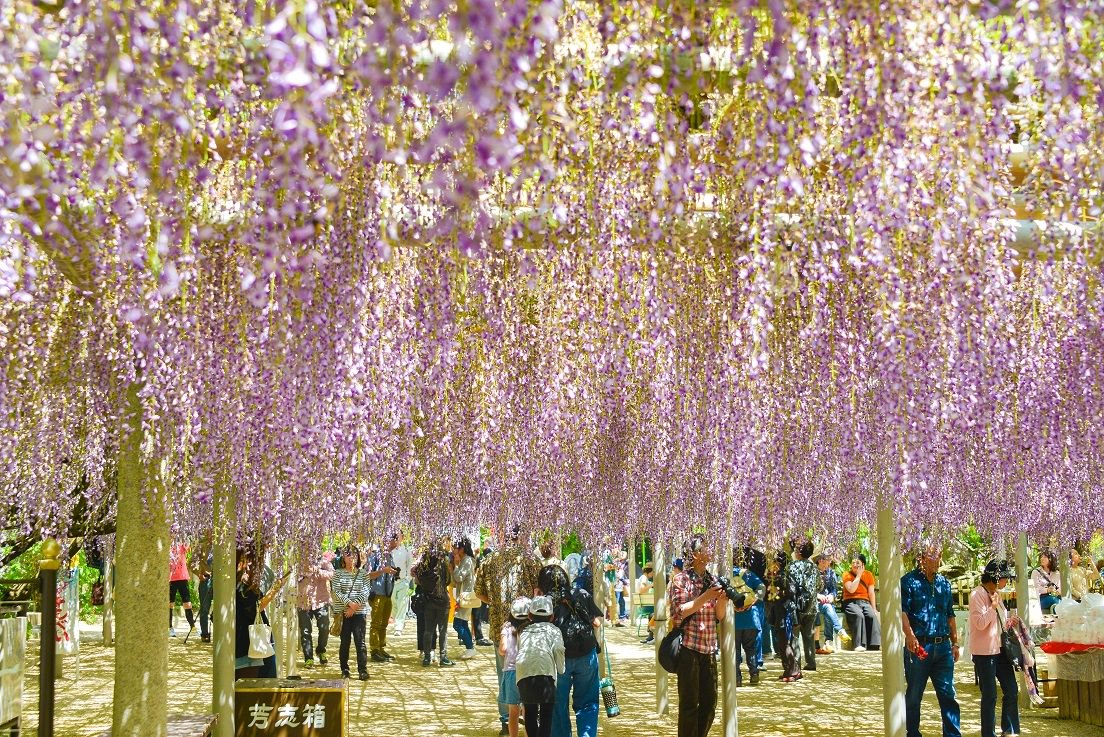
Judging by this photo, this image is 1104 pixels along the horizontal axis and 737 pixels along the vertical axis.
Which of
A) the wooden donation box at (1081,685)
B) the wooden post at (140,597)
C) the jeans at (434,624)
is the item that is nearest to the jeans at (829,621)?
the jeans at (434,624)

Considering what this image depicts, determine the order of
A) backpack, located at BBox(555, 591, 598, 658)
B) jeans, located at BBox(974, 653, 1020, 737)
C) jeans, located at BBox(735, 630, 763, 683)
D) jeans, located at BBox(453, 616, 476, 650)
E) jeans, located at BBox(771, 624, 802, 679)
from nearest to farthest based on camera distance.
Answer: backpack, located at BBox(555, 591, 598, 658)
jeans, located at BBox(974, 653, 1020, 737)
jeans, located at BBox(735, 630, 763, 683)
jeans, located at BBox(771, 624, 802, 679)
jeans, located at BBox(453, 616, 476, 650)

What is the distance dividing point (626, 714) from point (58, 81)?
8.28 meters

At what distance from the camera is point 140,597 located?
20.2ft

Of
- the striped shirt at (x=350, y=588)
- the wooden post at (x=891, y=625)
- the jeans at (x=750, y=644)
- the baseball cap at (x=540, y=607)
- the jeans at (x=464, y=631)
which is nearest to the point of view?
the wooden post at (x=891, y=625)

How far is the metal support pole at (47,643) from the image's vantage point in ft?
17.1

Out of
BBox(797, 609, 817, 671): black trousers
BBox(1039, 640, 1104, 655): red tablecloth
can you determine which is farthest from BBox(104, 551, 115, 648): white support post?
BBox(1039, 640, 1104, 655): red tablecloth

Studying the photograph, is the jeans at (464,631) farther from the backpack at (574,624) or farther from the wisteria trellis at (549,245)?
the backpack at (574,624)

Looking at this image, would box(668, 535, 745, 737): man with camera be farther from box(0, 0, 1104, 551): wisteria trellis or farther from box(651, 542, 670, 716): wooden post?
box(651, 542, 670, 716): wooden post

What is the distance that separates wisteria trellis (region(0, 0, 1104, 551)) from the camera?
9.77 feet

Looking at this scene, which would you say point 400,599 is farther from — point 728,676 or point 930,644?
point 930,644

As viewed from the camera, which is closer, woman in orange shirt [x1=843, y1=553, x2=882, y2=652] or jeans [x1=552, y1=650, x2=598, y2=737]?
jeans [x1=552, y1=650, x2=598, y2=737]

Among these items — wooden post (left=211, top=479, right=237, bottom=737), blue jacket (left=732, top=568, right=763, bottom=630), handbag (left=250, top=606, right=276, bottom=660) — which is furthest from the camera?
blue jacket (left=732, top=568, right=763, bottom=630)

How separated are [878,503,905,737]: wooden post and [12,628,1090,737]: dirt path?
2344mm

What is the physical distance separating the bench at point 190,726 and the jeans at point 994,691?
523cm
